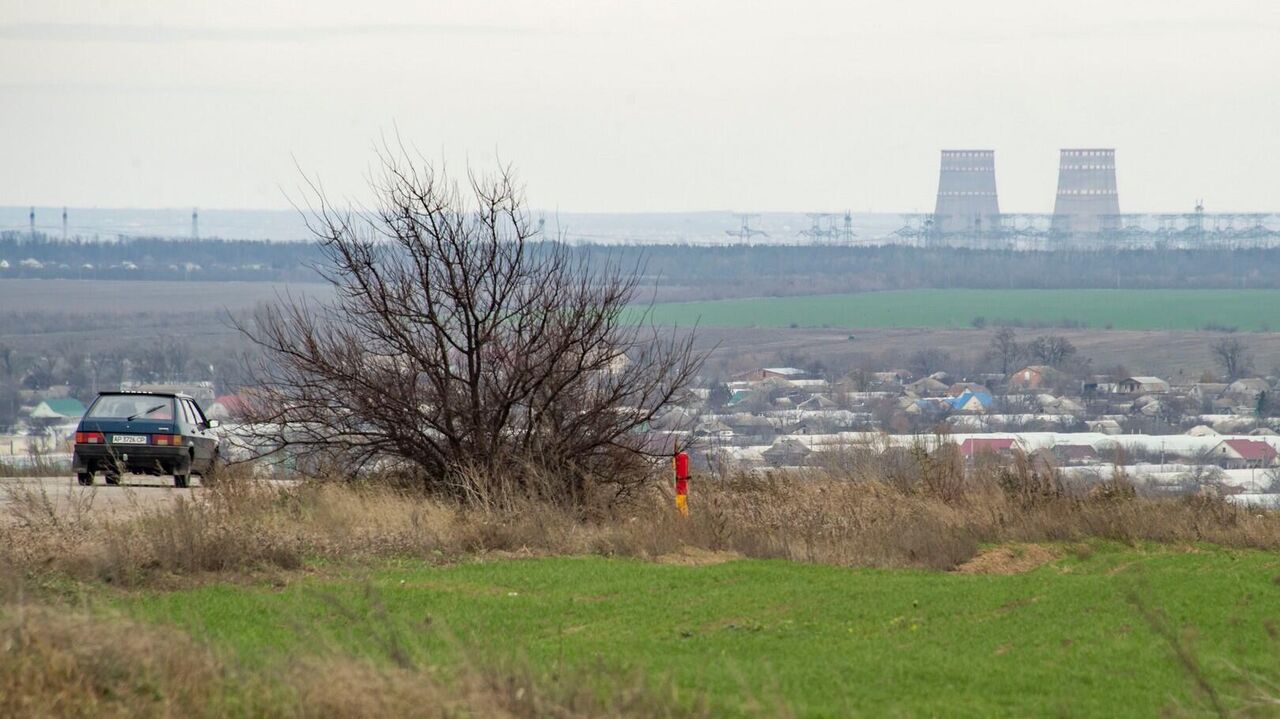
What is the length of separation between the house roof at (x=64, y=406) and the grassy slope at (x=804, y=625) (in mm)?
52026

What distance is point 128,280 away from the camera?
146 m

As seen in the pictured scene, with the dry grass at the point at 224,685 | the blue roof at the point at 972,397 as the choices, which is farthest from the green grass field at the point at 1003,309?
the dry grass at the point at 224,685

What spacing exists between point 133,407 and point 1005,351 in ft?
245

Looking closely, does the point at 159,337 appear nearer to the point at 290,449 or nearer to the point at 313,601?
the point at 290,449

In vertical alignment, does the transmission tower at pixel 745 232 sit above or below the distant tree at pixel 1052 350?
above

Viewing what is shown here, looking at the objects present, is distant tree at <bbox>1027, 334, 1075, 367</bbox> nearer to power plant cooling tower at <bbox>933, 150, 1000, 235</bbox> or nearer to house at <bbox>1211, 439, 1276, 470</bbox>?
house at <bbox>1211, 439, 1276, 470</bbox>

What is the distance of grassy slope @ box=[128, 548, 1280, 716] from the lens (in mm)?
9578

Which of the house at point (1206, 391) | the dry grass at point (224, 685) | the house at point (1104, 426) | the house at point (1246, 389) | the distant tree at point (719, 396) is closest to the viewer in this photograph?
the dry grass at point (224, 685)

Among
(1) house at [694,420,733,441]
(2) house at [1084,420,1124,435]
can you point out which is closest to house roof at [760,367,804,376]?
(2) house at [1084,420,1124,435]

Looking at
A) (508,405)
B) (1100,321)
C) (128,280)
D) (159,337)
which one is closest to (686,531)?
(508,405)

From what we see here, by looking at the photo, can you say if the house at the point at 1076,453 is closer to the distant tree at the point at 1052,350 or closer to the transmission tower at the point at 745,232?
the distant tree at the point at 1052,350

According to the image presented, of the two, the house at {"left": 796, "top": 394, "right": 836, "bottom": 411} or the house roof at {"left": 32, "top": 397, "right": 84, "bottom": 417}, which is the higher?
the house at {"left": 796, "top": 394, "right": 836, "bottom": 411}

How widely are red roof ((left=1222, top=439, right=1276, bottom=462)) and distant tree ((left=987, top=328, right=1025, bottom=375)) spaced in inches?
1571

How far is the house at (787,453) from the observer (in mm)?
30750
